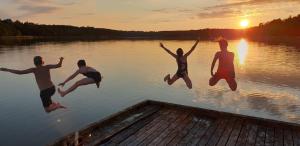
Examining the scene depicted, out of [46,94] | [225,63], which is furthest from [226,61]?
[46,94]

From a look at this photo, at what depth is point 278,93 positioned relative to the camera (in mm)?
40781

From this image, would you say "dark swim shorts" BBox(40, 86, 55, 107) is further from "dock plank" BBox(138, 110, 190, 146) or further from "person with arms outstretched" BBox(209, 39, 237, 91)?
"person with arms outstretched" BBox(209, 39, 237, 91)

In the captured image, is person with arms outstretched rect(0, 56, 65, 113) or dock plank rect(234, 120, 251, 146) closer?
person with arms outstretched rect(0, 56, 65, 113)

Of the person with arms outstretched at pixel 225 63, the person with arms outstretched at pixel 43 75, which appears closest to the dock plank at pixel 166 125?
the person with arms outstretched at pixel 225 63

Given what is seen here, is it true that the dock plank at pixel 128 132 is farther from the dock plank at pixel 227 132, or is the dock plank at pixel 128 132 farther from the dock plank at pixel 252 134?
the dock plank at pixel 252 134

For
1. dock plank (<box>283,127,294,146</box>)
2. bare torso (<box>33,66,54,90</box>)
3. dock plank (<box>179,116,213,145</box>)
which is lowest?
dock plank (<box>283,127,294,146</box>)

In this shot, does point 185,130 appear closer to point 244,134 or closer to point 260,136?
point 244,134

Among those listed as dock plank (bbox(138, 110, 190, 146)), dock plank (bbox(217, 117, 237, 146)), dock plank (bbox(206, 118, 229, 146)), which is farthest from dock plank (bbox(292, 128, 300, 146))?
dock plank (bbox(138, 110, 190, 146))

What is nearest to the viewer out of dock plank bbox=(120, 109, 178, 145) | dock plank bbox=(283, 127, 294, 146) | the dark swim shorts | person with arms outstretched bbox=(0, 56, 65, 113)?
person with arms outstretched bbox=(0, 56, 65, 113)

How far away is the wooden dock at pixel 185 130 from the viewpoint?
52.7 ft

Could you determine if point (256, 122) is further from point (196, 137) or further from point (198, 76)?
point (198, 76)

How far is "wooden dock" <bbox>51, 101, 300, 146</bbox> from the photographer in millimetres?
16062

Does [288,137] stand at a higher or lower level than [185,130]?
lower

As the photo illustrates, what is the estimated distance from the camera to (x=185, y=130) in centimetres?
1778
